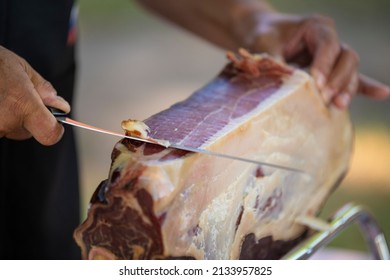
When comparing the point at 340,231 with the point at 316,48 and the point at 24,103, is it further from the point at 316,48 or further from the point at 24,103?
the point at 24,103

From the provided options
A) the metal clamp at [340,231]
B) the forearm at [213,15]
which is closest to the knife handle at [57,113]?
the metal clamp at [340,231]

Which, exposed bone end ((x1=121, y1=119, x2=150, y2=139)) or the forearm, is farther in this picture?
the forearm

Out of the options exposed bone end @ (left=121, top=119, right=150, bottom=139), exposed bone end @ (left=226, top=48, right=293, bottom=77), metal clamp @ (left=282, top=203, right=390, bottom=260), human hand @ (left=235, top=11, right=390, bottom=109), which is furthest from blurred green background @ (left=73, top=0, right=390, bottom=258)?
exposed bone end @ (left=121, top=119, right=150, bottom=139)

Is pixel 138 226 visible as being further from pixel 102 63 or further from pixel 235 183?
pixel 102 63

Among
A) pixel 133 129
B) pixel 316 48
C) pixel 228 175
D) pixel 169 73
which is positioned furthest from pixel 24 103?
pixel 169 73

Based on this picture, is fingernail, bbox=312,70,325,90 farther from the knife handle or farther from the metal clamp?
the knife handle
